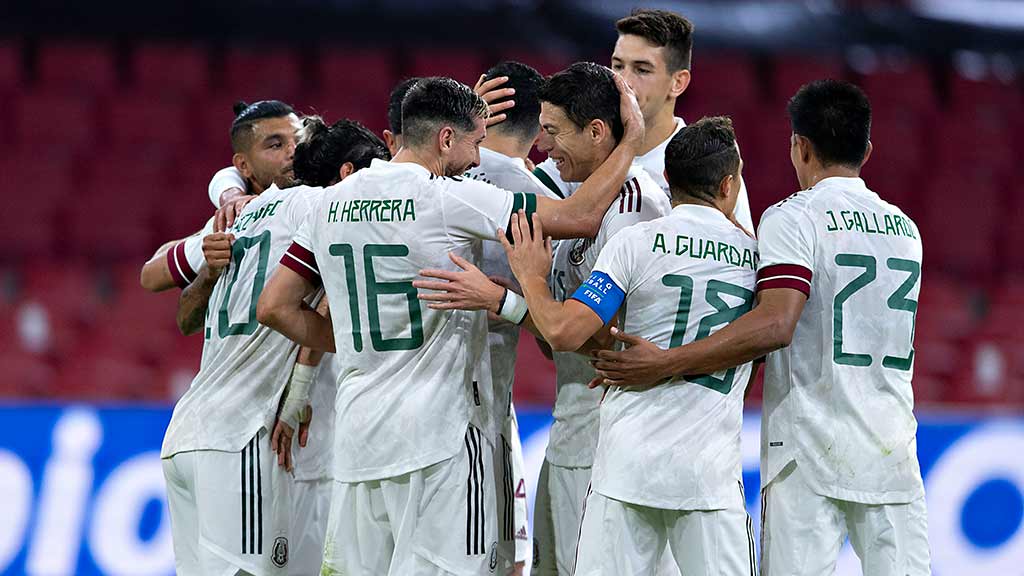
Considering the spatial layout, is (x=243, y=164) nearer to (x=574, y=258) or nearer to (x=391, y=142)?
(x=391, y=142)

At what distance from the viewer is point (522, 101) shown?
5184 mm

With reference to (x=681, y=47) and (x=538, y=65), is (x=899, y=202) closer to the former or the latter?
(x=538, y=65)

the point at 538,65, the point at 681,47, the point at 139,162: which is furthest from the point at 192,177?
the point at 681,47

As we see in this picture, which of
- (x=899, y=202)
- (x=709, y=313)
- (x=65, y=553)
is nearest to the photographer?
(x=709, y=313)

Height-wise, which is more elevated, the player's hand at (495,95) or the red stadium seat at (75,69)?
the red stadium seat at (75,69)

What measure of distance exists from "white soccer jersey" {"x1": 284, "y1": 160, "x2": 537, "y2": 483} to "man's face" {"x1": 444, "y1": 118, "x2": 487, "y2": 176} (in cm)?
11

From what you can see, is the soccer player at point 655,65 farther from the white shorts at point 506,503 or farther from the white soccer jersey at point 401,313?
the white shorts at point 506,503

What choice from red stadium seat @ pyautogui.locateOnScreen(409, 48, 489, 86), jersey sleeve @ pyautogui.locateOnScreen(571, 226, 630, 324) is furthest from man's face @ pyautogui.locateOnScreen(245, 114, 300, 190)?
red stadium seat @ pyautogui.locateOnScreen(409, 48, 489, 86)

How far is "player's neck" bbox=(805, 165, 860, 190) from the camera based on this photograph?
4.70 meters

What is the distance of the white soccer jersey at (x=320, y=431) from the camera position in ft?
18.0

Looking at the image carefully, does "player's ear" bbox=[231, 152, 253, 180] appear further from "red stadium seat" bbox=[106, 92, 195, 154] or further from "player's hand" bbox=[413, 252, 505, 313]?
"red stadium seat" bbox=[106, 92, 195, 154]

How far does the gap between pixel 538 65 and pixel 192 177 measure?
3.97m

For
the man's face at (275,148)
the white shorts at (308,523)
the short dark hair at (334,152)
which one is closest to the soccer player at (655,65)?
the short dark hair at (334,152)

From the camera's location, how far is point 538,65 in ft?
47.1
